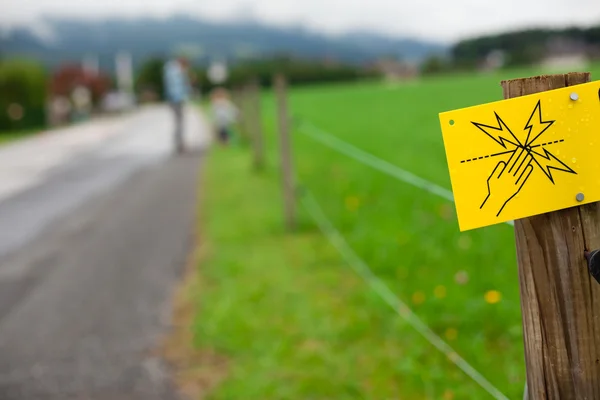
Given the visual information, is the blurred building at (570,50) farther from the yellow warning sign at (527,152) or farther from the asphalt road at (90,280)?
the yellow warning sign at (527,152)

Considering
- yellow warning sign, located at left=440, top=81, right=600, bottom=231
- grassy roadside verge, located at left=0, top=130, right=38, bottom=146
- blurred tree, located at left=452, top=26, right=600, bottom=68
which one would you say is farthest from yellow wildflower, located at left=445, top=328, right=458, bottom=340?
grassy roadside verge, located at left=0, top=130, right=38, bottom=146

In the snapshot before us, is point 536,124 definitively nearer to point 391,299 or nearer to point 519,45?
point 391,299

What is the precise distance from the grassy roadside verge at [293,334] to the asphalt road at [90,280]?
253 millimetres

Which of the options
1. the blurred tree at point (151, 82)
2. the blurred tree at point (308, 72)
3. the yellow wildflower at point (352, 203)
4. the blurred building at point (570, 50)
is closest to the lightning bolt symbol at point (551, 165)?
the yellow wildflower at point (352, 203)

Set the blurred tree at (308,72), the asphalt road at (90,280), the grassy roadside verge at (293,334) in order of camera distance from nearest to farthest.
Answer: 1. the grassy roadside verge at (293,334)
2. the asphalt road at (90,280)
3. the blurred tree at (308,72)

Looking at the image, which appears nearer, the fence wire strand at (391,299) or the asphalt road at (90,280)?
the fence wire strand at (391,299)

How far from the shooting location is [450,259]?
4.65 meters

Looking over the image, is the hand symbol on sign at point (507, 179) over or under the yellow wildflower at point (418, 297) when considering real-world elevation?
over

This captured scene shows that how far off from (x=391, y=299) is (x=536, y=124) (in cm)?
278

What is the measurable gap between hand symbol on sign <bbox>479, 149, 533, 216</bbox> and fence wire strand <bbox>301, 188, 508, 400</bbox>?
1473 mm

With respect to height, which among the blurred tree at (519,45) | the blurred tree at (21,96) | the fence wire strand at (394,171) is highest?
the blurred tree at (21,96)

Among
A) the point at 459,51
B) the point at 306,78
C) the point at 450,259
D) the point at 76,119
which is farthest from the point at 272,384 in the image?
the point at 306,78

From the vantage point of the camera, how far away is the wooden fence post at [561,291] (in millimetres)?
1451

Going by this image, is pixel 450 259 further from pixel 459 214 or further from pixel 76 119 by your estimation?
pixel 76 119
